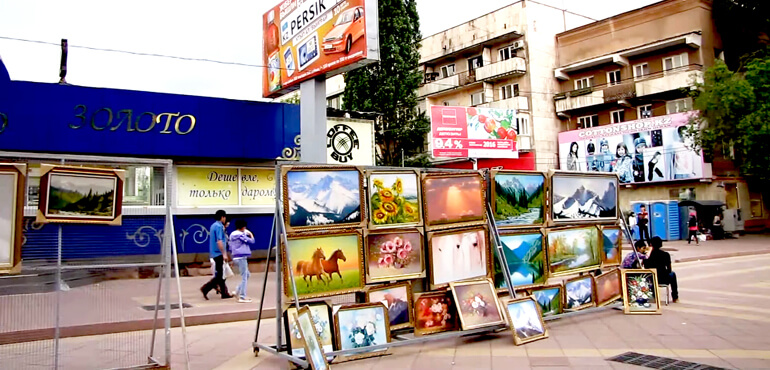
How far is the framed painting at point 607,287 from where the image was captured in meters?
9.42

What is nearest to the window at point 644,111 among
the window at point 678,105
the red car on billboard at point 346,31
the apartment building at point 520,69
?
the window at point 678,105

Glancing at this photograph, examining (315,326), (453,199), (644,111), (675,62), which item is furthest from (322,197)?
(644,111)

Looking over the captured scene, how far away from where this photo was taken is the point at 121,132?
574 inches

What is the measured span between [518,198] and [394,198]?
2.23m

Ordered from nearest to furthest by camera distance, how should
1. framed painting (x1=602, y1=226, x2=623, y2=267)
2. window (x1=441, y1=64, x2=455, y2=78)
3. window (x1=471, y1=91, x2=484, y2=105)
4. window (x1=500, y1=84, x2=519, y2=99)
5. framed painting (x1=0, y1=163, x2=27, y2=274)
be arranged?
framed painting (x1=0, y1=163, x2=27, y2=274) → framed painting (x1=602, y1=226, x2=623, y2=267) → window (x1=500, y1=84, x2=519, y2=99) → window (x1=471, y1=91, x2=484, y2=105) → window (x1=441, y1=64, x2=455, y2=78)

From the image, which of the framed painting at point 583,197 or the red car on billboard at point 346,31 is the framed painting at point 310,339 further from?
the red car on billboard at point 346,31

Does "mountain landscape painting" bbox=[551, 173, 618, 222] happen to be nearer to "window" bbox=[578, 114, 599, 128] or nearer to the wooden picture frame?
the wooden picture frame

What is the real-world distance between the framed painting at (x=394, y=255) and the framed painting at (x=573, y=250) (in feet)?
7.89

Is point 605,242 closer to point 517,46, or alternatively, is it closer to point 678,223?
point 678,223

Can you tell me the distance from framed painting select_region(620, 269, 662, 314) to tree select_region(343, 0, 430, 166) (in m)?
22.6

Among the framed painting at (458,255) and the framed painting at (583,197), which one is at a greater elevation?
the framed painting at (583,197)

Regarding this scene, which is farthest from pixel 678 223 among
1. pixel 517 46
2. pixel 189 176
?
pixel 189 176

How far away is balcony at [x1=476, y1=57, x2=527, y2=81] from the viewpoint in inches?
1490

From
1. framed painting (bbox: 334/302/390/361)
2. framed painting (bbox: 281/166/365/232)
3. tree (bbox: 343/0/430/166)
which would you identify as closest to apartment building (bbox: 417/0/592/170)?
tree (bbox: 343/0/430/166)
